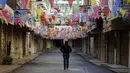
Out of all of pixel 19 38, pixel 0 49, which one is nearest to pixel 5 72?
pixel 0 49

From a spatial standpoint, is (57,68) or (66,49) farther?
(57,68)

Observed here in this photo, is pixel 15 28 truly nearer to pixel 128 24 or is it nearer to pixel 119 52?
pixel 119 52

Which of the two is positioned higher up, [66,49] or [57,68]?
[66,49]

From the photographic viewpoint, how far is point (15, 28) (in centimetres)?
3628

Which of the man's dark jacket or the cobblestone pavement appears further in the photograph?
the man's dark jacket

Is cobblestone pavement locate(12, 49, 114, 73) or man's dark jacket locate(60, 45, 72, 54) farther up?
man's dark jacket locate(60, 45, 72, 54)

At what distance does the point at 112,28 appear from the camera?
2639 centimetres

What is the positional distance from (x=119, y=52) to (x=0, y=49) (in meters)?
9.61

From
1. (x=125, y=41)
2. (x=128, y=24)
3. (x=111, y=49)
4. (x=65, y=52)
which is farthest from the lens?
(x=111, y=49)

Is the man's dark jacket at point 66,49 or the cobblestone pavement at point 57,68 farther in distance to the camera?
the man's dark jacket at point 66,49

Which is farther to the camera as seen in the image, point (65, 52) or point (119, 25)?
point (119, 25)

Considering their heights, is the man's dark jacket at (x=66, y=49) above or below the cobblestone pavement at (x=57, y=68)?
above

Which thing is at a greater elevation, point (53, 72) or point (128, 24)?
point (128, 24)

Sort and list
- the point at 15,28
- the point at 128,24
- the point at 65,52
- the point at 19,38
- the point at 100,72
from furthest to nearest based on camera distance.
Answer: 1. the point at 19,38
2. the point at 15,28
3. the point at 128,24
4. the point at 65,52
5. the point at 100,72
